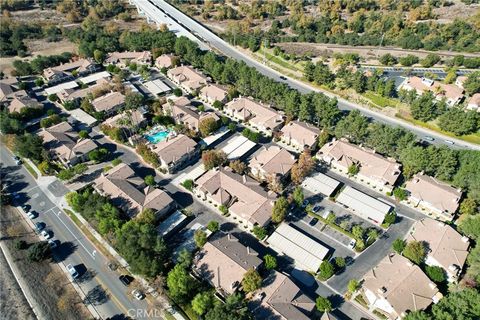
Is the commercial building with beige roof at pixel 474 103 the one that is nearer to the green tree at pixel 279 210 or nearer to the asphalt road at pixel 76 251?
the green tree at pixel 279 210

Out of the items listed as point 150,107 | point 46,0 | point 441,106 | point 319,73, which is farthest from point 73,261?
point 46,0

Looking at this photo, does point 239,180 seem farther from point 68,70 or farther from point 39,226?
point 68,70

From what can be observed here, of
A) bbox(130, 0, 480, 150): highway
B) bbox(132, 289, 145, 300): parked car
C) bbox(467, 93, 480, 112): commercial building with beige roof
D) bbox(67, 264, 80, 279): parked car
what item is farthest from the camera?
bbox(467, 93, 480, 112): commercial building with beige roof

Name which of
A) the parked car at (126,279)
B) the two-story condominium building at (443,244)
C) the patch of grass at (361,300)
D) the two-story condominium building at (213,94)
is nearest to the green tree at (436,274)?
the two-story condominium building at (443,244)

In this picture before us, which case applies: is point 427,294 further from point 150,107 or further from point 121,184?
A: point 150,107

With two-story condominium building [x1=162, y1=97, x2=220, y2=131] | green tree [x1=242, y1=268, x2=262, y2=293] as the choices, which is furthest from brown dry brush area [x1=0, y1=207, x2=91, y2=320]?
two-story condominium building [x1=162, y1=97, x2=220, y2=131]

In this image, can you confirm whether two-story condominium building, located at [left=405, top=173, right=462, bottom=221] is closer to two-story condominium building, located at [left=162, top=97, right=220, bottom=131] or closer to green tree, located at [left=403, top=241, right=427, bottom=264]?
green tree, located at [left=403, top=241, right=427, bottom=264]

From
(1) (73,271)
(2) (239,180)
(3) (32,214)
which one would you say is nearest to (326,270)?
(2) (239,180)
